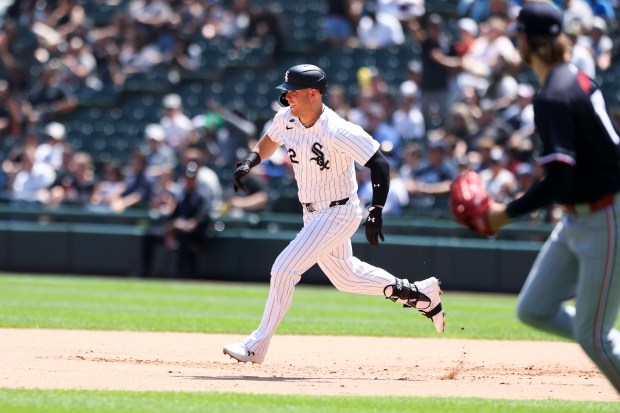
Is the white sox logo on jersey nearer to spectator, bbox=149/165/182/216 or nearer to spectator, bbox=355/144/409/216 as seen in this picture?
spectator, bbox=355/144/409/216

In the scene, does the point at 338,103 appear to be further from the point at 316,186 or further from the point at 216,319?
the point at 316,186

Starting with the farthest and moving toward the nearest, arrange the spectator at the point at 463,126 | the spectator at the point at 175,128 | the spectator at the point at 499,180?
the spectator at the point at 175,128 < the spectator at the point at 463,126 < the spectator at the point at 499,180

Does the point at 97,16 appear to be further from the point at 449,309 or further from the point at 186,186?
the point at 449,309

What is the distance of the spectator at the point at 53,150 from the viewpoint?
1853 centimetres

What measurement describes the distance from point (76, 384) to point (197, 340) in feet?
9.90

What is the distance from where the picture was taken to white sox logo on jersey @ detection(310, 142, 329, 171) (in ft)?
24.3

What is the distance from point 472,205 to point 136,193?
1277cm

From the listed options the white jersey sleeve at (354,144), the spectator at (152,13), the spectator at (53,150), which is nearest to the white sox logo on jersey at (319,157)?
the white jersey sleeve at (354,144)

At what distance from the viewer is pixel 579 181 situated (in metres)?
5.09

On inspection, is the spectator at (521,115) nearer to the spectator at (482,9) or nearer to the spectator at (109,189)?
the spectator at (482,9)

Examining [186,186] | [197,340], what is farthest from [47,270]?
[197,340]

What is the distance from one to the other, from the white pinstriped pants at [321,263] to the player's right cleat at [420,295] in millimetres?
61

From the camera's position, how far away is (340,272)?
7.77 m

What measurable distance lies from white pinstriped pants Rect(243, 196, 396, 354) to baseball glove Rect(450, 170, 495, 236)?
2.16 meters
